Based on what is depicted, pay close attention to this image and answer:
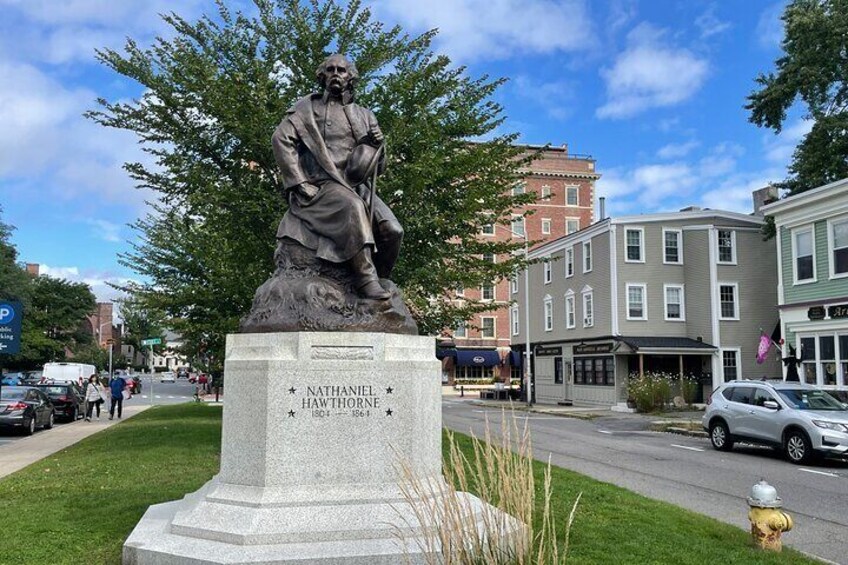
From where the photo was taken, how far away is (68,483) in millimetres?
11492

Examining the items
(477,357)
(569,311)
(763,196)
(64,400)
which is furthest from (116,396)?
(477,357)

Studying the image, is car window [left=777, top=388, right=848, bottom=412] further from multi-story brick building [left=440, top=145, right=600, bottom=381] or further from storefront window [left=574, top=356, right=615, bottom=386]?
multi-story brick building [left=440, top=145, right=600, bottom=381]

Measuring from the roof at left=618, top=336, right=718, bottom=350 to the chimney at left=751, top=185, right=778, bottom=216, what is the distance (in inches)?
357

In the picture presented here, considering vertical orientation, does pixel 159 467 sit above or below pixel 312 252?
below

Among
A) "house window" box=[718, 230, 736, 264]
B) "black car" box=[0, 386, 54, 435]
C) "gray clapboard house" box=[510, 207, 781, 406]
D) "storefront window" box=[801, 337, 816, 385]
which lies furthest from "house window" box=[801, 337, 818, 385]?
"black car" box=[0, 386, 54, 435]

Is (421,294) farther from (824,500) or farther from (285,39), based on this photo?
(824,500)

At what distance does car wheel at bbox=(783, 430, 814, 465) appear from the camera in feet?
52.0

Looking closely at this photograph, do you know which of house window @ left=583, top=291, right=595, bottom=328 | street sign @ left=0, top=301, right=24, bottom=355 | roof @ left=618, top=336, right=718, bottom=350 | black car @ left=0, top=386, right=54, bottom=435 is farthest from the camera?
house window @ left=583, top=291, right=595, bottom=328

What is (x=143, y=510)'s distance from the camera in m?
8.70

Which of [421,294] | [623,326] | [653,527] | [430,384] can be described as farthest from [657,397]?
[430,384]

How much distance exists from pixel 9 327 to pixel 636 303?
27.4m

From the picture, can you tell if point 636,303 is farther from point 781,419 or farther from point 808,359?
point 781,419

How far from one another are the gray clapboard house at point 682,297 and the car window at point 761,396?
17569 millimetres

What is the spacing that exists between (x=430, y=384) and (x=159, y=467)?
8052mm
